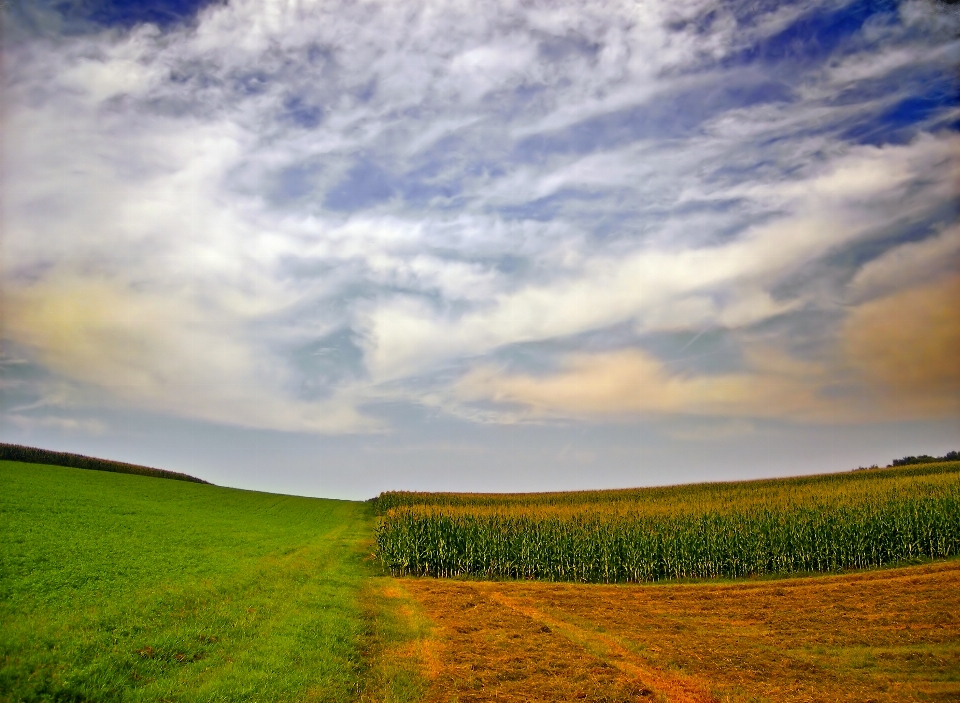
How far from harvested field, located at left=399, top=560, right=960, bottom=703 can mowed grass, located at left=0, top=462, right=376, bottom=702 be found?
2.83 m

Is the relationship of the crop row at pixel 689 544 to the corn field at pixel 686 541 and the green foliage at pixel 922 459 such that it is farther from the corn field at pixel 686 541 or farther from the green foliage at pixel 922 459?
the green foliage at pixel 922 459

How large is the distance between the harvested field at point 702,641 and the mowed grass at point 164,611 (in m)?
2.83

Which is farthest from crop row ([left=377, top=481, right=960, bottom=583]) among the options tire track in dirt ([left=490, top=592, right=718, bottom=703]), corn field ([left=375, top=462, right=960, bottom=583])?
tire track in dirt ([left=490, top=592, right=718, bottom=703])

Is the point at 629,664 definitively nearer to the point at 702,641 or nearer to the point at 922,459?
the point at 702,641

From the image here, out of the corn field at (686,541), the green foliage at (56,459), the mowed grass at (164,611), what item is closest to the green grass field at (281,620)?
the mowed grass at (164,611)

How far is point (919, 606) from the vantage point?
20.4 meters

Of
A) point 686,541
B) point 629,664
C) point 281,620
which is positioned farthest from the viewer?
point 686,541

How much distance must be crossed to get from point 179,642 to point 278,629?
8.22 feet

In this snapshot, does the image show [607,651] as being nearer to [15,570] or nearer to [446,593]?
[446,593]

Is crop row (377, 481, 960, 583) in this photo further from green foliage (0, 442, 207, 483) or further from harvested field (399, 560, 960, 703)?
green foliage (0, 442, 207, 483)

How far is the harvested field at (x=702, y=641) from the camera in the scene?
1284cm

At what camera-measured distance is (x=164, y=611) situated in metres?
15.4

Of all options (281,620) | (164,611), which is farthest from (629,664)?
(164,611)

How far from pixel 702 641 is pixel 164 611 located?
14.3 metres
